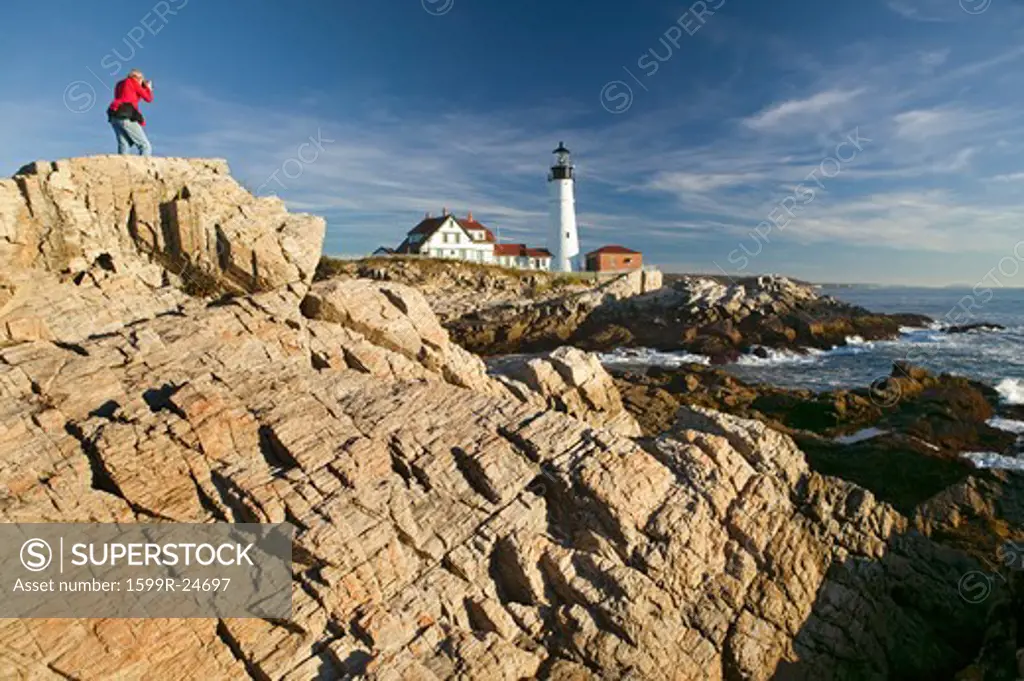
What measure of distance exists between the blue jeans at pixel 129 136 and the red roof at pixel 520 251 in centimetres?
7484

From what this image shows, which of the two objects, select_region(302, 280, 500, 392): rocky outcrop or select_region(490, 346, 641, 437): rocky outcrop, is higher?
select_region(302, 280, 500, 392): rocky outcrop

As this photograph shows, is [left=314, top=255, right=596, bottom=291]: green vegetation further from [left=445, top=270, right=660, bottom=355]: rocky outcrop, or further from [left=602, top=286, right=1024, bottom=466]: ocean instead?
[left=602, top=286, right=1024, bottom=466]: ocean

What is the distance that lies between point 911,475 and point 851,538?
35.3 feet

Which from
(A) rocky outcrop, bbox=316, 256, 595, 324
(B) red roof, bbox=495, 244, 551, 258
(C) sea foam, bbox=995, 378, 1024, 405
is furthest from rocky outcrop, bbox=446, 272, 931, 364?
(B) red roof, bbox=495, 244, 551, 258

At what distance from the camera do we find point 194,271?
16.9 meters

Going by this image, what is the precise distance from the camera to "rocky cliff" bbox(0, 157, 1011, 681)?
10383 millimetres

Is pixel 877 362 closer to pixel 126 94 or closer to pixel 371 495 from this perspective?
pixel 371 495

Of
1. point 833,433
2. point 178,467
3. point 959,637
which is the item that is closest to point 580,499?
point 178,467

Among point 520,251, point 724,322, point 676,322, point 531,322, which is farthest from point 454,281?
point 724,322

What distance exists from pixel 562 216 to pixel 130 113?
7520 centimetres

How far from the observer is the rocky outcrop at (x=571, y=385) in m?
21.6

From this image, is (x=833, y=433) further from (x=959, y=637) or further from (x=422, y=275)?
(x=422, y=275)

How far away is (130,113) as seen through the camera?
55.5ft

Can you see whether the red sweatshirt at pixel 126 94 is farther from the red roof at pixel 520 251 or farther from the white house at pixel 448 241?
the red roof at pixel 520 251
